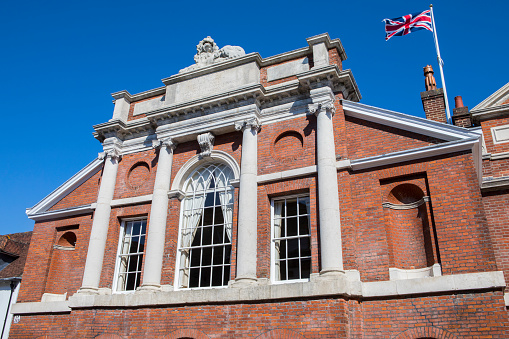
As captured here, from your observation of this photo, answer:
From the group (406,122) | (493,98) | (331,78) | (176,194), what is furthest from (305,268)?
(493,98)

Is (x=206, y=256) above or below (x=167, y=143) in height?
below

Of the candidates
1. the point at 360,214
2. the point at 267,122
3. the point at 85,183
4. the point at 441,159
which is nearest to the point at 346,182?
the point at 360,214

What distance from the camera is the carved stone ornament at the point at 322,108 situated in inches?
483

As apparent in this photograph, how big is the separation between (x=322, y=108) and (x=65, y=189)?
10614mm

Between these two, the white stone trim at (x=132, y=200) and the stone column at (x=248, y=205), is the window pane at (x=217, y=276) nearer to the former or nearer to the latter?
the stone column at (x=248, y=205)

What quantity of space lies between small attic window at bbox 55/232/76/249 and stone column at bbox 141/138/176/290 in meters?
4.63


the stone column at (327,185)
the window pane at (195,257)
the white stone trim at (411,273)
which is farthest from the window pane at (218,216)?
the white stone trim at (411,273)

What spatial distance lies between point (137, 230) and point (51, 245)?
389 cm

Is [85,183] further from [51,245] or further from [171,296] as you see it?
[171,296]

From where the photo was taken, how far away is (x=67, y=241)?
16.4 m

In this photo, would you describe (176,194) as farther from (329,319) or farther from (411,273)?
(411,273)

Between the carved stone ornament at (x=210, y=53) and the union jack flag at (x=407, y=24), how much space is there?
204 inches

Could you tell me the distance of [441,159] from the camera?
11.0 meters

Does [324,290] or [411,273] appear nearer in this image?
[324,290]
